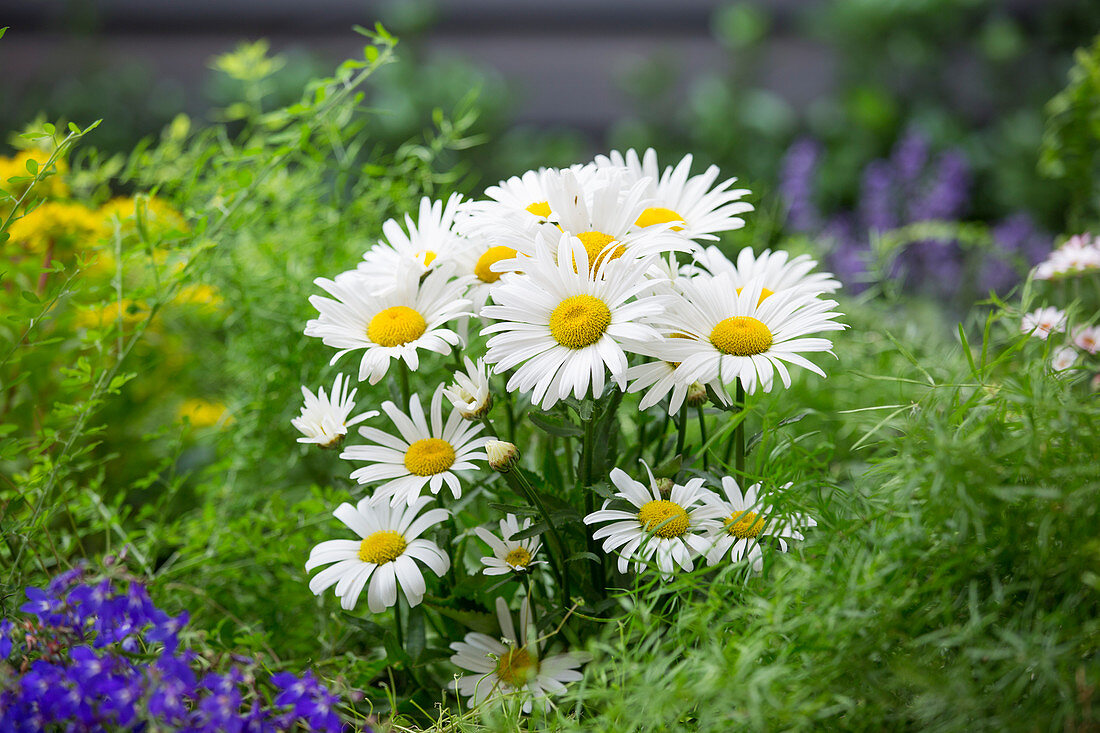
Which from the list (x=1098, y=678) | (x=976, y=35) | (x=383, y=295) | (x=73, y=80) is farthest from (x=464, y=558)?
(x=73, y=80)

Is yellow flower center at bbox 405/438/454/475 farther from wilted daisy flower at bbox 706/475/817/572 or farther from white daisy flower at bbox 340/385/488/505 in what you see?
wilted daisy flower at bbox 706/475/817/572

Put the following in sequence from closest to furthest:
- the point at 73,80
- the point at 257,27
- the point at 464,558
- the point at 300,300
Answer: the point at 464,558 < the point at 300,300 < the point at 73,80 < the point at 257,27

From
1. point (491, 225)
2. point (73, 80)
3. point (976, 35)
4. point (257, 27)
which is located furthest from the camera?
point (257, 27)

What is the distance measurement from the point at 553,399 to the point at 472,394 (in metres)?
0.06

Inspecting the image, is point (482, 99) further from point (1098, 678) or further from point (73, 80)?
point (1098, 678)

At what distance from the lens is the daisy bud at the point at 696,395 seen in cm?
46

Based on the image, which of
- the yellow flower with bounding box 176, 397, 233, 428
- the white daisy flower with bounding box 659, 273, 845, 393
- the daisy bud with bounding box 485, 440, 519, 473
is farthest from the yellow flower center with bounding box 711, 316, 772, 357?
the yellow flower with bounding box 176, 397, 233, 428

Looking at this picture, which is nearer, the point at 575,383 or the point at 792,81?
the point at 575,383

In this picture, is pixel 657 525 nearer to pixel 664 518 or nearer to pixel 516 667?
pixel 664 518

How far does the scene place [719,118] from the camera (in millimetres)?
2014

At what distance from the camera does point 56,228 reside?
0.69 m

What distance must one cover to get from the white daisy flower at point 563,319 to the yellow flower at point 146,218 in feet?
0.95

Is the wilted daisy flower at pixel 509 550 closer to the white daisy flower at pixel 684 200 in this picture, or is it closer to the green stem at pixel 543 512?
the green stem at pixel 543 512

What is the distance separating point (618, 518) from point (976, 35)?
6.82ft
